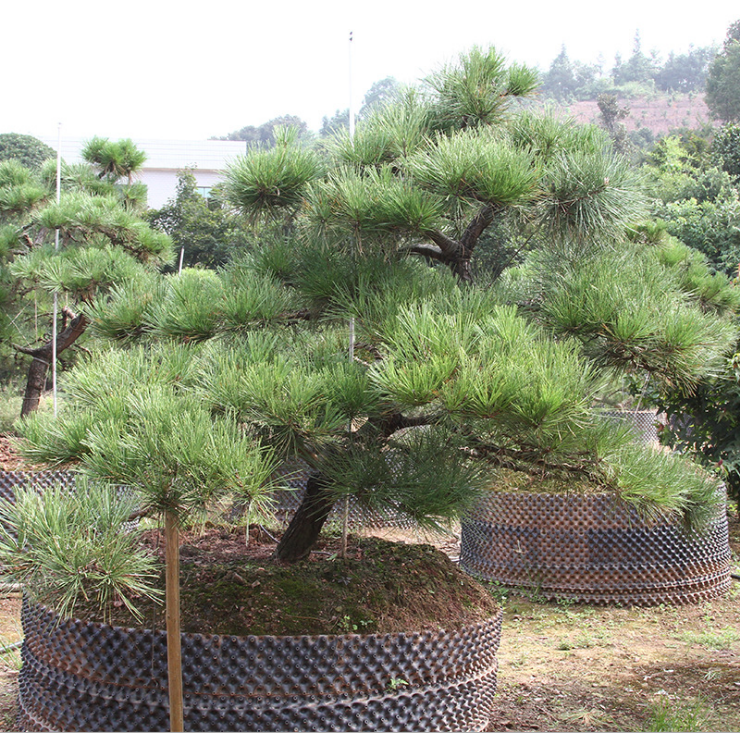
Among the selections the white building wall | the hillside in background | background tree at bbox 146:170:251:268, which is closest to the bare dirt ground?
background tree at bbox 146:170:251:268

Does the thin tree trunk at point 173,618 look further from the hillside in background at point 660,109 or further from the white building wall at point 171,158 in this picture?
the hillside in background at point 660,109

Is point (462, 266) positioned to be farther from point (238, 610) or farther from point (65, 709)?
point (65, 709)

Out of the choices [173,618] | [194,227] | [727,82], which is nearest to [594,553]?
[173,618]

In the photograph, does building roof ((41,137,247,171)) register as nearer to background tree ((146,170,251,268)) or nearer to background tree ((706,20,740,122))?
background tree ((146,170,251,268))

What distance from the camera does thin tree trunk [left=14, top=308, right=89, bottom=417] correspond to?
4.91 meters

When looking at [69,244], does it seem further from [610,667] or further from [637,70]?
[637,70]

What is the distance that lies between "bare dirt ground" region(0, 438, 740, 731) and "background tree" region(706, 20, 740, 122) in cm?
2655

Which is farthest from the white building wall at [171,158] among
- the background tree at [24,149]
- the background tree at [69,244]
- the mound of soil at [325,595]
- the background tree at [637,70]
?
the background tree at [637,70]

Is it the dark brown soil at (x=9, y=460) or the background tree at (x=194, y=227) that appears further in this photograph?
the background tree at (x=194, y=227)

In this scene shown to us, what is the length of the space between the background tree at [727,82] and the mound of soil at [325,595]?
27.9 m

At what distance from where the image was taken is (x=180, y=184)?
51.2 ft

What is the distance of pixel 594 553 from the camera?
3.61 m

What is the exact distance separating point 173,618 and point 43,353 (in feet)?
12.8

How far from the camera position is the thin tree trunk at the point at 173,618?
1.59m
